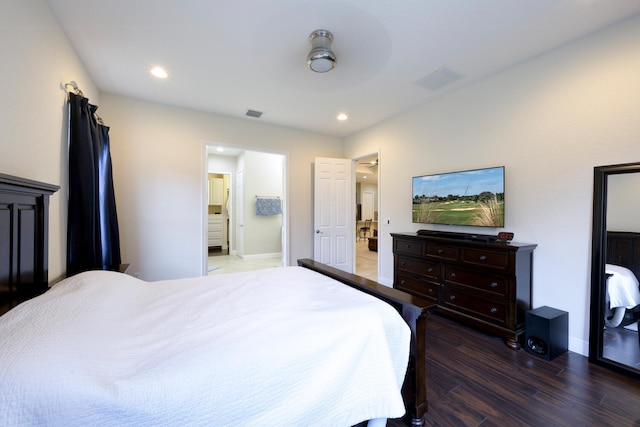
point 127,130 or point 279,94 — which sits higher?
point 279,94

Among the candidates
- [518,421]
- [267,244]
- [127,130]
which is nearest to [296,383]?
[518,421]

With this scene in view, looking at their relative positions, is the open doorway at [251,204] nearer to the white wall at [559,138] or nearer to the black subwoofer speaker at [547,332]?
the white wall at [559,138]

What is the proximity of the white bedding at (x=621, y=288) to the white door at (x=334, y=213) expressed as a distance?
327 cm

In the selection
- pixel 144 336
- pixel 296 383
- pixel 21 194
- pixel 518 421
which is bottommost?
pixel 518 421

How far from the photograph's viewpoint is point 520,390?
1816 millimetres

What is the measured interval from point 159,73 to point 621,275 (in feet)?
15.0

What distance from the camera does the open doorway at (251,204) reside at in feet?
21.2

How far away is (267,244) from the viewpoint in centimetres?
678

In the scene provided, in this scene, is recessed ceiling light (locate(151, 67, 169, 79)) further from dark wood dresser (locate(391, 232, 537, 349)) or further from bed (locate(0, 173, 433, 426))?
dark wood dresser (locate(391, 232, 537, 349))

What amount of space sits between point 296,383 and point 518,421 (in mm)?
1477

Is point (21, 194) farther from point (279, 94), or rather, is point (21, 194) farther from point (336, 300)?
point (279, 94)

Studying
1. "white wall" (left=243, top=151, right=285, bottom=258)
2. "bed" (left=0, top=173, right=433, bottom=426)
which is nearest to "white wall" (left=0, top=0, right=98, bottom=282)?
"bed" (left=0, top=173, right=433, bottom=426)

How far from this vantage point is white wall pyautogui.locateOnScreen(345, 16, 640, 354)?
6.81 feet

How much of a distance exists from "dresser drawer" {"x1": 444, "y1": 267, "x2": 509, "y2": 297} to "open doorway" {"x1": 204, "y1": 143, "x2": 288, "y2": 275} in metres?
4.02
